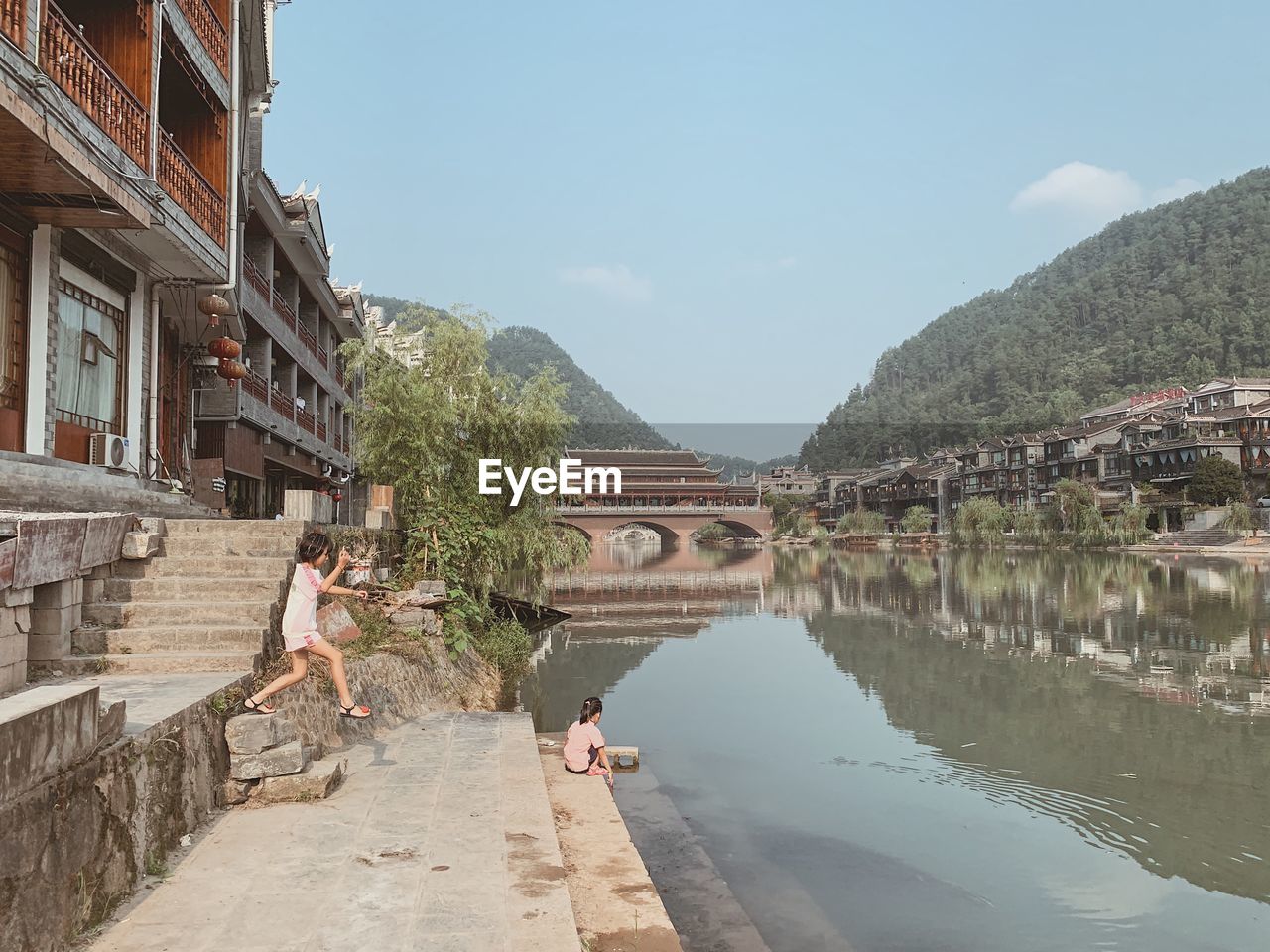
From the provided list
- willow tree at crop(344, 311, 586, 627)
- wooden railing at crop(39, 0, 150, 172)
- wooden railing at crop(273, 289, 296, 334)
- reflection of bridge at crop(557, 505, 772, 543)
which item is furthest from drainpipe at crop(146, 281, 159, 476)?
reflection of bridge at crop(557, 505, 772, 543)

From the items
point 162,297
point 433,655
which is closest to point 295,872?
point 433,655

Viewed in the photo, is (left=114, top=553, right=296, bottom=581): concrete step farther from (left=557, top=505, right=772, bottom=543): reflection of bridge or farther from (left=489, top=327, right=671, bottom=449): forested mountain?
(left=489, top=327, right=671, bottom=449): forested mountain

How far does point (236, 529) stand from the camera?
27.5 feet

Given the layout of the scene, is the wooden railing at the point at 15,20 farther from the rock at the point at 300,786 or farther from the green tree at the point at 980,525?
the green tree at the point at 980,525

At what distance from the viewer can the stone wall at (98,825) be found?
3.35m

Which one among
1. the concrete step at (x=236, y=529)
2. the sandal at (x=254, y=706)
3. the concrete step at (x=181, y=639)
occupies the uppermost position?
the concrete step at (x=236, y=529)

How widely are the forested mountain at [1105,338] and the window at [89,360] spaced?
10649cm

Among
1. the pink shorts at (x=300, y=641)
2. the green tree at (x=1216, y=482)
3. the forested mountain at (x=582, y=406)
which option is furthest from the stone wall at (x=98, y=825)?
the forested mountain at (x=582, y=406)

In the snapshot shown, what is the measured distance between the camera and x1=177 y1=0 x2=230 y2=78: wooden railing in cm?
1140

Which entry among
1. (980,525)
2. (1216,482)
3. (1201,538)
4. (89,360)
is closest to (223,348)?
(89,360)

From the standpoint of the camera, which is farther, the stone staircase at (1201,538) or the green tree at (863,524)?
the green tree at (863,524)

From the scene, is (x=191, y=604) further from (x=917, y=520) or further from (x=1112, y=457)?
(x=917, y=520)

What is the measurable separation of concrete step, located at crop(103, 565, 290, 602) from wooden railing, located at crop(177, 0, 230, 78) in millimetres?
7457

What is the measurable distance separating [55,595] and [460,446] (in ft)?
31.5
